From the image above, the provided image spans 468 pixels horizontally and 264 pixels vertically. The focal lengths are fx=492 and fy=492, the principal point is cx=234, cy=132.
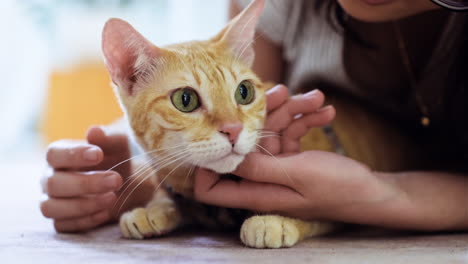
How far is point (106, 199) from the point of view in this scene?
3.67 ft

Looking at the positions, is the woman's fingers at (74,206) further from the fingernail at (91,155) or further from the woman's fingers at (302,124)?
the woman's fingers at (302,124)

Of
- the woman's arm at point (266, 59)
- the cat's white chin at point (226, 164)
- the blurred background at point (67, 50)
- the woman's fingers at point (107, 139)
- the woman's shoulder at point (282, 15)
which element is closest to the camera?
the cat's white chin at point (226, 164)

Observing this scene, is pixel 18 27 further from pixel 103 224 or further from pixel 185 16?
pixel 103 224

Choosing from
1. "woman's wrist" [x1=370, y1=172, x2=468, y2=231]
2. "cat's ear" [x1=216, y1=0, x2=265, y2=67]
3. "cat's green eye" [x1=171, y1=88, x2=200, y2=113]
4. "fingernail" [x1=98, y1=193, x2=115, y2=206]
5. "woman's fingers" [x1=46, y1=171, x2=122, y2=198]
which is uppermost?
"cat's ear" [x1=216, y1=0, x2=265, y2=67]

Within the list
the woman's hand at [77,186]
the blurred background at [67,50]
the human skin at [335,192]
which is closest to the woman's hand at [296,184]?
the human skin at [335,192]

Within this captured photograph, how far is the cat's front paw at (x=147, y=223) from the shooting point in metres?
1.08

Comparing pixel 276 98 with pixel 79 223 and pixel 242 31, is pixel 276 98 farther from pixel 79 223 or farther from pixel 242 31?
pixel 79 223

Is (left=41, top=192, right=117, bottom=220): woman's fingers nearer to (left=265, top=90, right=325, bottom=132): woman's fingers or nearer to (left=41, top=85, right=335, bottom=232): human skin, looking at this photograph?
(left=41, top=85, right=335, bottom=232): human skin

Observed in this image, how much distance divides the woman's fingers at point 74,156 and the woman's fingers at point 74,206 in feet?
0.26

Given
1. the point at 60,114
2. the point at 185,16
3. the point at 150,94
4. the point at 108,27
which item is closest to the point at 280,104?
the point at 150,94

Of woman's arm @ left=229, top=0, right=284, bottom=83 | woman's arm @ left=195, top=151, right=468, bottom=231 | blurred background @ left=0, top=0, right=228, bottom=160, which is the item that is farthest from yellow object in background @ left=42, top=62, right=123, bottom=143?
woman's arm @ left=195, top=151, right=468, bottom=231

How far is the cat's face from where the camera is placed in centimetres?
95

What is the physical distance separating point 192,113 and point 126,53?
210 millimetres

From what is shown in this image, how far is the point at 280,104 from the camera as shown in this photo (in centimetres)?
114
